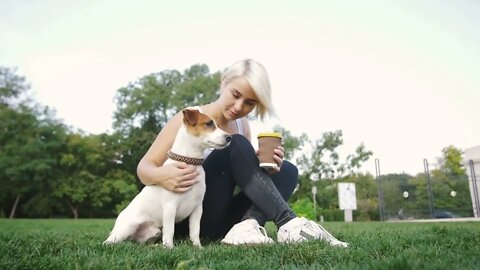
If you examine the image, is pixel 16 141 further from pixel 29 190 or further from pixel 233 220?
pixel 233 220

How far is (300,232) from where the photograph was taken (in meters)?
2.70

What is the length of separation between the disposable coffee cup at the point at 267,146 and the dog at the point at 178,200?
0.92 feet

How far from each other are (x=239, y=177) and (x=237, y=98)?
65cm

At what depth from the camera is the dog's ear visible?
2925 millimetres

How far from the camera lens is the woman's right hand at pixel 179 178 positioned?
2.68 metres

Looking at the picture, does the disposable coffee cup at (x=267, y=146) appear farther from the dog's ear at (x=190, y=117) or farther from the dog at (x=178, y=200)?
the dog's ear at (x=190, y=117)

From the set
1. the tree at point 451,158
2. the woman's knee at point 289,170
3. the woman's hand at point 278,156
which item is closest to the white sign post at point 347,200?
the tree at point 451,158

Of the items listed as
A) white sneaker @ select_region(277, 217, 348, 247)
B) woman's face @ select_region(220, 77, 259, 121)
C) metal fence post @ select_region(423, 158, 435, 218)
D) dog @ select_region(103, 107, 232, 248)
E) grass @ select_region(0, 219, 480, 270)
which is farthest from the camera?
metal fence post @ select_region(423, 158, 435, 218)

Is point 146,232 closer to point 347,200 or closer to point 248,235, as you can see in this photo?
point 248,235

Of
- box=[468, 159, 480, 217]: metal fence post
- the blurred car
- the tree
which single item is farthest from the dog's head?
the tree

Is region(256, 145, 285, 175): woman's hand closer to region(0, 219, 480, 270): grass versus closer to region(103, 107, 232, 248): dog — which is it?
region(103, 107, 232, 248): dog

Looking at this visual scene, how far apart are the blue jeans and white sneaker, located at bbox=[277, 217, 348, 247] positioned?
0.08 meters

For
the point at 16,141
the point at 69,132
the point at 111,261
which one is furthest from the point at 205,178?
the point at 69,132

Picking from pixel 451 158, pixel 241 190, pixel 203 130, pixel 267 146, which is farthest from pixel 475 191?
pixel 203 130
